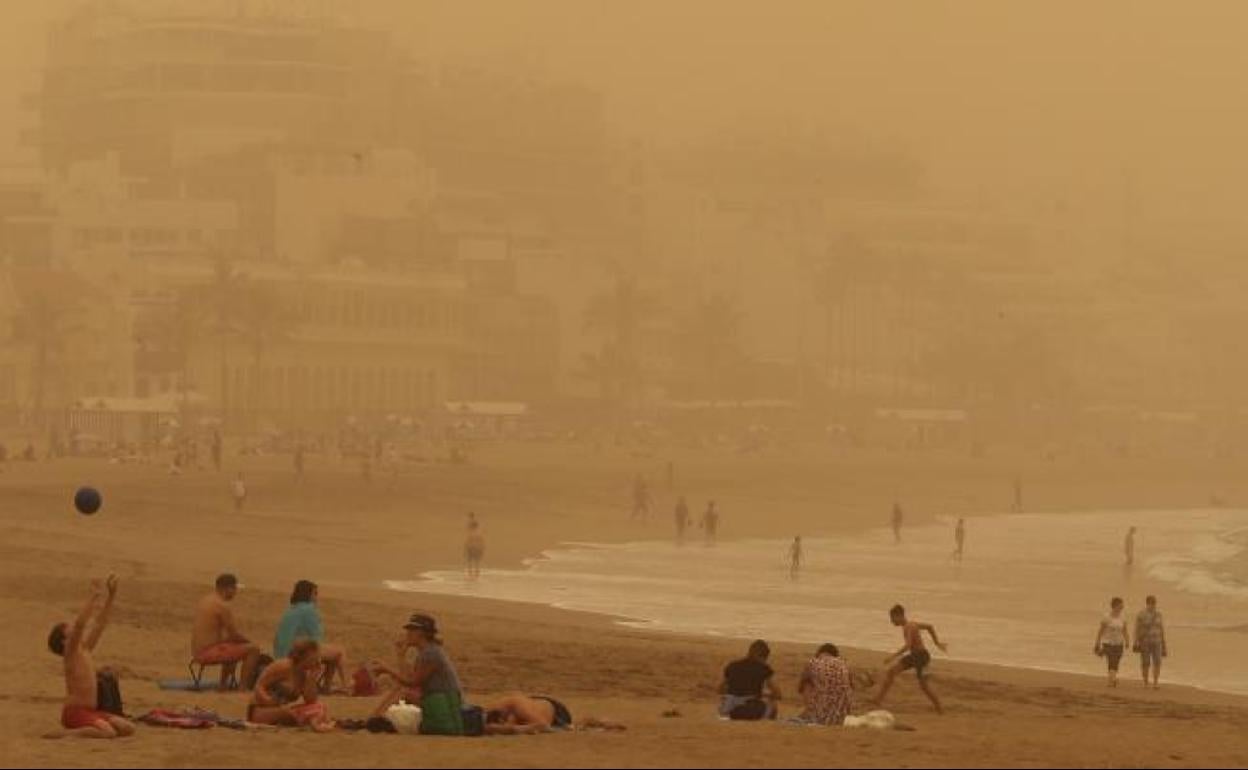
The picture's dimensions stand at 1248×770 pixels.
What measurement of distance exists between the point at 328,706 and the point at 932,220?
171 meters

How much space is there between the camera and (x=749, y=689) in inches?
851

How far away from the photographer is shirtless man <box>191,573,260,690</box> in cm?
2212

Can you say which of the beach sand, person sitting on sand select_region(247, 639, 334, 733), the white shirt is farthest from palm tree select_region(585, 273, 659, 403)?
person sitting on sand select_region(247, 639, 334, 733)

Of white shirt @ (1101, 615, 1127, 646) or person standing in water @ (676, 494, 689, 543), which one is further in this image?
person standing in water @ (676, 494, 689, 543)

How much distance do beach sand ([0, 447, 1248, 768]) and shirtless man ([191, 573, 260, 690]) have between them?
1.09ft

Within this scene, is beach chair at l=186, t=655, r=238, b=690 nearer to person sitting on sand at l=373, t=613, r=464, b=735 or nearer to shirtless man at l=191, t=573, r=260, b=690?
shirtless man at l=191, t=573, r=260, b=690

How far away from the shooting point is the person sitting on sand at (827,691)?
2133 centimetres

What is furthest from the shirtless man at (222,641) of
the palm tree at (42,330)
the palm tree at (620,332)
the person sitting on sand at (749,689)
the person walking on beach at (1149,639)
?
the palm tree at (620,332)

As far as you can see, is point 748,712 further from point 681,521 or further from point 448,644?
point 681,521

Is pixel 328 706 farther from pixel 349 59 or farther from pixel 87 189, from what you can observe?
pixel 349 59

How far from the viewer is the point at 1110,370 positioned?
180 metres

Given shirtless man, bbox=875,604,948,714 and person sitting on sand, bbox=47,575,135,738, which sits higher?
shirtless man, bbox=875,604,948,714

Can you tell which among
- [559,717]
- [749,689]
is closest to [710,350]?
[749,689]

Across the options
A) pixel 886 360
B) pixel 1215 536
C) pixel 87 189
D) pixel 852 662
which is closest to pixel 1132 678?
pixel 852 662
